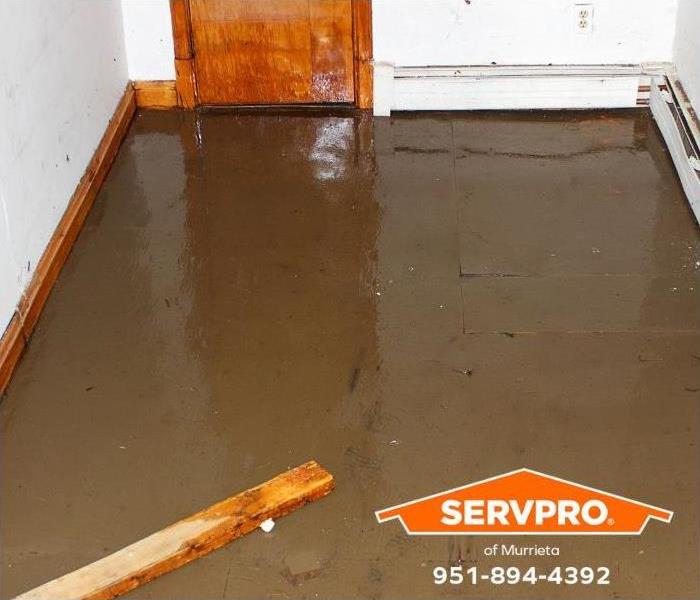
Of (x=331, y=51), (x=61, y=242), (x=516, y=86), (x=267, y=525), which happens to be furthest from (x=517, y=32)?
(x=267, y=525)

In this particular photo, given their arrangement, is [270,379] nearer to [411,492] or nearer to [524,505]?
[411,492]

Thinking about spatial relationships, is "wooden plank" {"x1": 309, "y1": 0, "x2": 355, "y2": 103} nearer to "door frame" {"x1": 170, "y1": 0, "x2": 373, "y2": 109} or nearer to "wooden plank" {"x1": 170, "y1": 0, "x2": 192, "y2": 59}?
"door frame" {"x1": 170, "y1": 0, "x2": 373, "y2": 109}

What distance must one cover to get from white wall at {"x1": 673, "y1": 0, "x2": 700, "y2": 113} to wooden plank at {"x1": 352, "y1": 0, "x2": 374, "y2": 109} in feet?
4.03

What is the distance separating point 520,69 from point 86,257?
194cm

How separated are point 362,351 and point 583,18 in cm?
195

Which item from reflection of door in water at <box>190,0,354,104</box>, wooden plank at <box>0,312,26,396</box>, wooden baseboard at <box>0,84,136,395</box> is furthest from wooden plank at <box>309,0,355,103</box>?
wooden plank at <box>0,312,26,396</box>

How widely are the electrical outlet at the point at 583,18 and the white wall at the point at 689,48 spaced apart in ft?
1.13

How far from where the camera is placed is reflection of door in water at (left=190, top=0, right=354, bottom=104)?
14.0 feet

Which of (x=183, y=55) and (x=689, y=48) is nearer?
(x=689, y=48)

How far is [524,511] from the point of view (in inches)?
99.5

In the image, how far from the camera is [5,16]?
3.06m

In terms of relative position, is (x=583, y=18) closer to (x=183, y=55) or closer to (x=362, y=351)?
(x=183, y=55)

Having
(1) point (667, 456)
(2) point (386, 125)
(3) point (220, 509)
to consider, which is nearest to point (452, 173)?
(2) point (386, 125)

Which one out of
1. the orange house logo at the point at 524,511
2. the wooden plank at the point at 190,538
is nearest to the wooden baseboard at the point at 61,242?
the wooden plank at the point at 190,538
